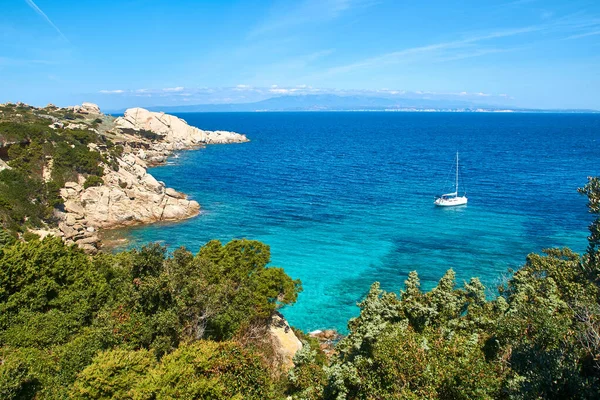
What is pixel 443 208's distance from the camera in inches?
2253

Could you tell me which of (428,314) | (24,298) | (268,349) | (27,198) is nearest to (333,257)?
(268,349)

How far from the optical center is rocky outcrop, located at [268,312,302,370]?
22.7m

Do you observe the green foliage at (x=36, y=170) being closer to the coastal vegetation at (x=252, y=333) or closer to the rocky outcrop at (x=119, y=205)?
the rocky outcrop at (x=119, y=205)

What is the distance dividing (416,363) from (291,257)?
97.6 ft

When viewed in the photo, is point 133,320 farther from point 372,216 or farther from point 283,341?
point 372,216

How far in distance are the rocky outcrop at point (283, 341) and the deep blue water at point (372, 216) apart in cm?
499

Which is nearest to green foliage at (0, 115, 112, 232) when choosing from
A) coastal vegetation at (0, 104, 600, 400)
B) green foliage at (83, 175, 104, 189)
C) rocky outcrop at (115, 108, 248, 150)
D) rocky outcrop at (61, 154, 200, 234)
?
green foliage at (83, 175, 104, 189)

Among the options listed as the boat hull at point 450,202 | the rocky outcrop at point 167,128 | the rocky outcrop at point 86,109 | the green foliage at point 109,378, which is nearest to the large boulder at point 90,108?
the rocky outcrop at point 86,109

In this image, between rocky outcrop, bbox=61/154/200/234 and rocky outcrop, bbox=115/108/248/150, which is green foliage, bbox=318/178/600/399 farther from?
rocky outcrop, bbox=115/108/248/150

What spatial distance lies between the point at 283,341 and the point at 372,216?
105ft

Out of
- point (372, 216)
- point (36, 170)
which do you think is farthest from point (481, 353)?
point (36, 170)

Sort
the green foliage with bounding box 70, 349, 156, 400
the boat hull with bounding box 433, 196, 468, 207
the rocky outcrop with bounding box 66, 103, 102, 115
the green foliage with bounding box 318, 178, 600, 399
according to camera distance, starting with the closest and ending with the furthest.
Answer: the green foliage with bounding box 318, 178, 600, 399 < the green foliage with bounding box 70, 349, 156, 400 < the boat hull with bounding box 433, 196, 468, 207 < the rocky outcrop with bounding box 66, 103, 102, 115

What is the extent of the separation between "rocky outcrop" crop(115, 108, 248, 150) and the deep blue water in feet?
76.9

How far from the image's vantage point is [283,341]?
24.3 meters
